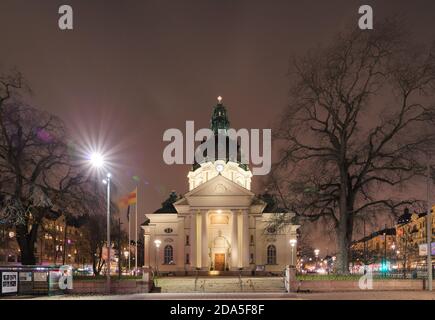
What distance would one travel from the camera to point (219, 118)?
10094 centimetres

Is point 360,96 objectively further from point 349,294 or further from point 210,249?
point 210,249

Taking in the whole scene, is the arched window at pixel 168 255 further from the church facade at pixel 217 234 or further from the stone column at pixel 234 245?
the stone column at pixel 234 245

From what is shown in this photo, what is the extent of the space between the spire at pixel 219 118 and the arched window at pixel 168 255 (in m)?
22.5

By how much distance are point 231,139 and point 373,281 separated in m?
57.4

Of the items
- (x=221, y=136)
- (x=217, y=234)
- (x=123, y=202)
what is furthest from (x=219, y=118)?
(x=123, y=202)

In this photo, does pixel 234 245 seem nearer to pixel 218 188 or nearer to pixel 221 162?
pixel 218 188

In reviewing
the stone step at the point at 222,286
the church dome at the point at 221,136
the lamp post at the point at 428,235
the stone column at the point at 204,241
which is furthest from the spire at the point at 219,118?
the lamp post at the point at 428,235

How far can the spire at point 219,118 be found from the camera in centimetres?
10047

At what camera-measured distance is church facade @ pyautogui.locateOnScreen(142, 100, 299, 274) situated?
81.9 m

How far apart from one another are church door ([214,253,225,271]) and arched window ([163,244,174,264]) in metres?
6.29

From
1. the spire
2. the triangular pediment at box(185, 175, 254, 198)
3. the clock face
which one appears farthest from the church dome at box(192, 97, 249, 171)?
the triangular pediment at box(185, 175, 254, 198)

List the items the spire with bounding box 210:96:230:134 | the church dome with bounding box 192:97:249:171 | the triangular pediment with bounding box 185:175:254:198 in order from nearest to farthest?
the triangular pediment with bounding box 185:175:254:198 < the church dome with bounding box 192:97:249:171 < the spire with bounding box 210:96:230:134

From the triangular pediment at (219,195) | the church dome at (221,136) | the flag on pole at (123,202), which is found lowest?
the flag on pole at (123,202)

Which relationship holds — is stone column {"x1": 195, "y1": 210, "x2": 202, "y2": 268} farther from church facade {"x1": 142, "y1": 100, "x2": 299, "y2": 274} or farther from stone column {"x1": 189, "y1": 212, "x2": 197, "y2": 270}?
stone column {"x1": 189, "y1": 212, "x2": 197, "y2": 270}
